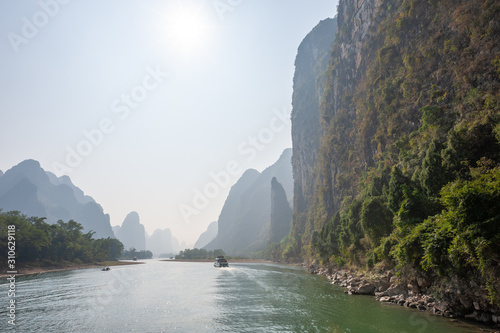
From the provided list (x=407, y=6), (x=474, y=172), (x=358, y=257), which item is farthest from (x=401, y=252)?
(x=407, y=6)

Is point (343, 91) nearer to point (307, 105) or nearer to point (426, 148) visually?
point (426, 148)

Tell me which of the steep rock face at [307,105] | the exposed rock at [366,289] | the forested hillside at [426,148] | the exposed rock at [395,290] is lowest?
the exposed rock at [366,289]

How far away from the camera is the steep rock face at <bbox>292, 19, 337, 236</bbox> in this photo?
13638cm

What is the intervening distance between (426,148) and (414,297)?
56.7ft

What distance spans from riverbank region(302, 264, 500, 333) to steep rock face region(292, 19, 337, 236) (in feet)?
324

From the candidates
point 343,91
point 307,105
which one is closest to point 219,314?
point 343,91

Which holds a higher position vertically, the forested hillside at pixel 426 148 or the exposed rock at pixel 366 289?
the forested hillside at pixel 426 148

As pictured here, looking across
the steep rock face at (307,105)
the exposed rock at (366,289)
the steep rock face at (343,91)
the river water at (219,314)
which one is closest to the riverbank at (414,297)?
the exposed rock at (366,289)

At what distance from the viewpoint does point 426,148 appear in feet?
98.6

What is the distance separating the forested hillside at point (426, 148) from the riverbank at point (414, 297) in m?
1.12

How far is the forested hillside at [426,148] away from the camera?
15.0m

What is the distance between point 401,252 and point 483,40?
25.9m

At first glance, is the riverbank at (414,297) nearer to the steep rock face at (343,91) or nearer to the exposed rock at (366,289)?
the exposed rock at (366,289)

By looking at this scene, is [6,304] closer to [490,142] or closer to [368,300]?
[368,300]
